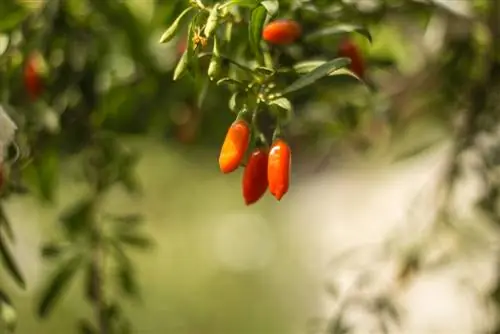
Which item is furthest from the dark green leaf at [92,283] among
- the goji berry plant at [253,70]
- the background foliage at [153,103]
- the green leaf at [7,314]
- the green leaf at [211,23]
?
the green leaf at [211,23]

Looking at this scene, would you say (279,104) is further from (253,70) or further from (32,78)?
(32,78)

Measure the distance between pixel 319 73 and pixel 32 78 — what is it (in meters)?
0.27

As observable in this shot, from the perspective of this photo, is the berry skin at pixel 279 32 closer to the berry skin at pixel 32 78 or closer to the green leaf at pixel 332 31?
the green leaf at pixel 332 31

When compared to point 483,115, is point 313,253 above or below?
below

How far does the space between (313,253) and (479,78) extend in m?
1.32

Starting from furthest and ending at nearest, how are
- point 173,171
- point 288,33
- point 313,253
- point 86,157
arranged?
1. point 173,171
2. point 313,253
3. point 86,157
4. point 288,33

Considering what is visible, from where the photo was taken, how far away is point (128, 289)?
838 mm

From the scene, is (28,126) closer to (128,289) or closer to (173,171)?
(128,289)

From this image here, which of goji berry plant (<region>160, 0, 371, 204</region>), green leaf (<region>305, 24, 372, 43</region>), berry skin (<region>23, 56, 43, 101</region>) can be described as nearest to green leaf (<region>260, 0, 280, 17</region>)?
goji berry plant (<region>160, 0, 371, 204</region>)

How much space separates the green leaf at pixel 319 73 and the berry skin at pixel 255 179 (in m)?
0.04

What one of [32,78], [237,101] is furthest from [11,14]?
[237,101]

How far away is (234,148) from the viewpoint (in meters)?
0.44

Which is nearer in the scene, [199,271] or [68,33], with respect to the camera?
[68,33]

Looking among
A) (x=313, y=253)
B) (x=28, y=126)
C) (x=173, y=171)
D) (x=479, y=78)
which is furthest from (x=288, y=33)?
(x=173, y=171)
